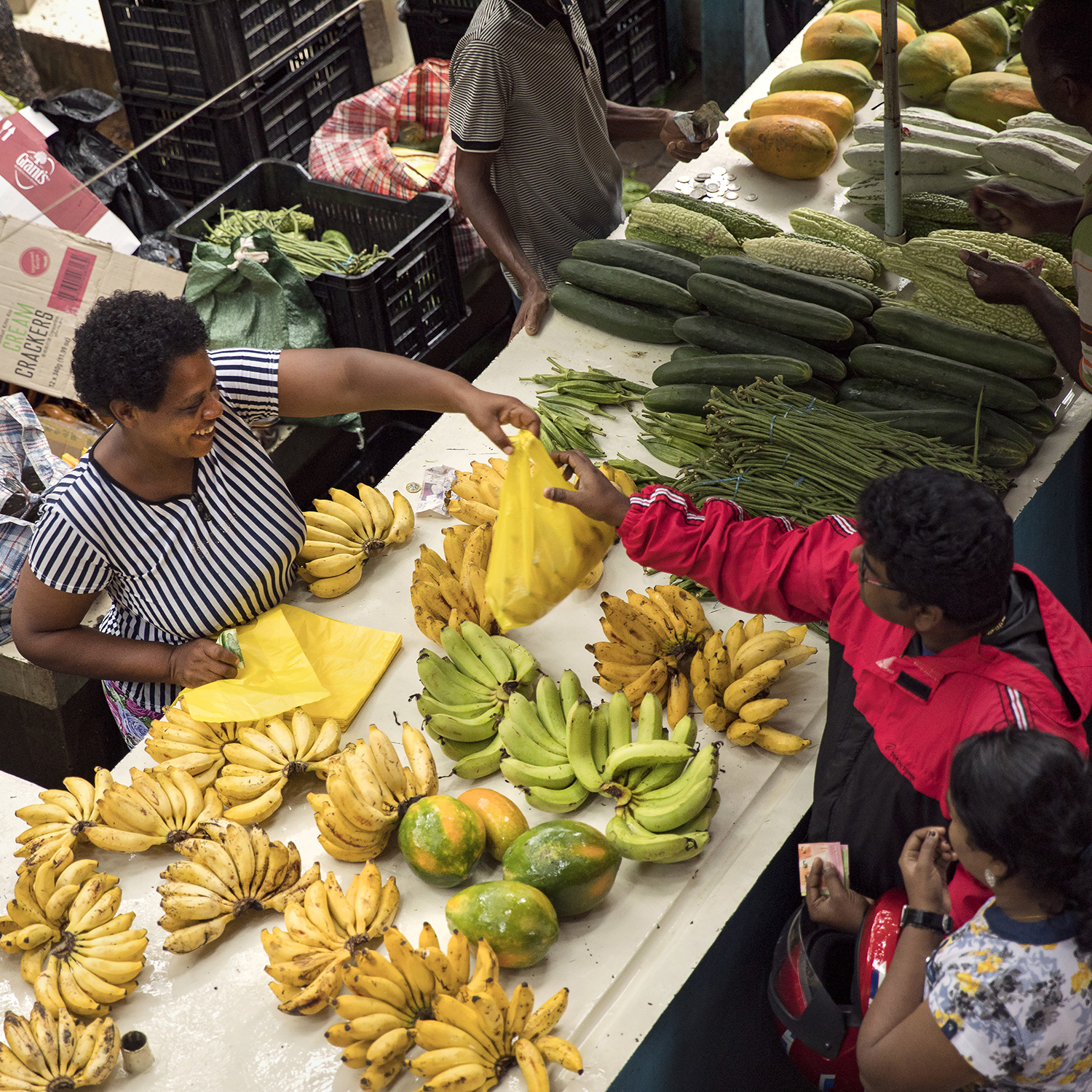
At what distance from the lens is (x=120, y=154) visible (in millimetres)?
5504

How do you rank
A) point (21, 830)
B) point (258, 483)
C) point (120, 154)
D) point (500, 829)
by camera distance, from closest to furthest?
point (500, 829) → point (21, 830) → point (258, 483) → point (120, 154)

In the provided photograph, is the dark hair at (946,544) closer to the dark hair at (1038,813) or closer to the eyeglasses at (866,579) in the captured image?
the eyeglasses at (866,579)

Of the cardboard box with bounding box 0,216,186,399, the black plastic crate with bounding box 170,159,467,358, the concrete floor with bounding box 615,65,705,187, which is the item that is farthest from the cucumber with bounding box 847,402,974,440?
the concrete floor with bounding box 615,65,705,187

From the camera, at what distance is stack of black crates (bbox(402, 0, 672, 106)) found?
225 inches

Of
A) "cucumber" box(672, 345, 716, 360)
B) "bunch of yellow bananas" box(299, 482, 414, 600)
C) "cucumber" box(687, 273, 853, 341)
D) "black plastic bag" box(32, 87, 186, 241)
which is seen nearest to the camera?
"bunch of yellow bananas" box(299, 482, 414, 600)

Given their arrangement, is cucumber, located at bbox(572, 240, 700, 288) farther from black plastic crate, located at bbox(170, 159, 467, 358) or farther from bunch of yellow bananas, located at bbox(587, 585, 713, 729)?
bunch of yellow bananas, located at bbox(587, 585, 713, 729)

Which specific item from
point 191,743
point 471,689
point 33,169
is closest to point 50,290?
point 33,169

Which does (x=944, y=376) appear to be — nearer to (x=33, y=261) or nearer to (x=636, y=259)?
(x=636, y=259)

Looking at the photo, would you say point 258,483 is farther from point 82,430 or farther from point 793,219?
point 793,219

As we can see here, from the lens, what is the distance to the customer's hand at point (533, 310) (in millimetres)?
4227

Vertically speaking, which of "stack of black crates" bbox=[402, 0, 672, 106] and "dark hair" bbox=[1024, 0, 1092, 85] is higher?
"dark hair" bbox=[1024, 0, 1092, 85]

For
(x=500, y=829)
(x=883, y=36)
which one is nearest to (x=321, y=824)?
(x=500, y=829)

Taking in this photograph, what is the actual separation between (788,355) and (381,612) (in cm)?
159

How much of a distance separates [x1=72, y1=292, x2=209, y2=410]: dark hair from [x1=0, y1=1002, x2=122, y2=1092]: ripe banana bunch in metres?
1.38
